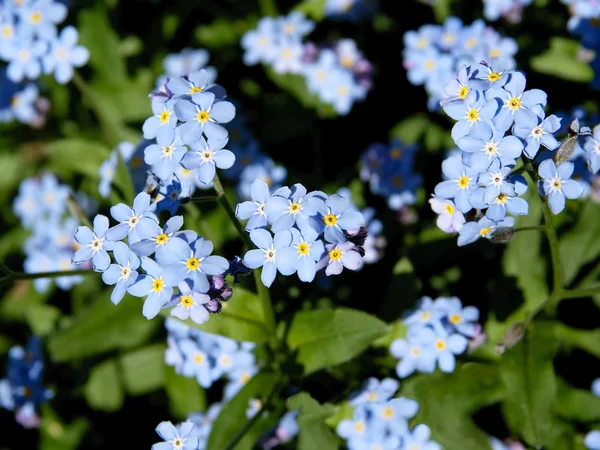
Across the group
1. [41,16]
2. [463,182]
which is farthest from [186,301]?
[41,16]

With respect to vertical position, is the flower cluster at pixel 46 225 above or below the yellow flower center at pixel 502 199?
below

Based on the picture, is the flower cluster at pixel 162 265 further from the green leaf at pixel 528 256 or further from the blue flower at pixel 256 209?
the green leaf at pixel 528 256

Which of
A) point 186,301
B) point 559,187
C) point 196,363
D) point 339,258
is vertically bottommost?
point 196,363

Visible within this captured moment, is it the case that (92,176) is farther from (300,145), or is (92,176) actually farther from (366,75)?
(366,75)

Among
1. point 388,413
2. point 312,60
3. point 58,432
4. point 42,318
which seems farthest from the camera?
point 312,60

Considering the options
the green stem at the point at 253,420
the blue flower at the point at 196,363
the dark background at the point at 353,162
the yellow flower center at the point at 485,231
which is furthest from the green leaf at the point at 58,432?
the yellow flower center at the point at 485,231

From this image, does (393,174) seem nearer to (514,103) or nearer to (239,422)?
(514,103)
